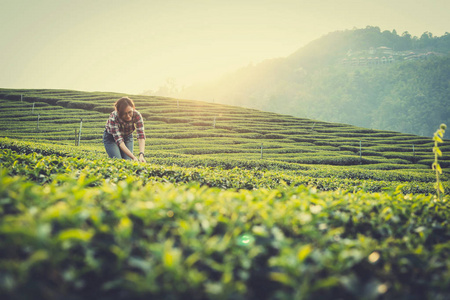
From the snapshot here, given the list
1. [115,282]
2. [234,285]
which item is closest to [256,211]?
[234,285]

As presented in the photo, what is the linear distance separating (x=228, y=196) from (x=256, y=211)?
1.08ft

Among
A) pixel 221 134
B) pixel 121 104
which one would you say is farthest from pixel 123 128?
pixel 221 134

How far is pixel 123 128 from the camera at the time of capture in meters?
6.65

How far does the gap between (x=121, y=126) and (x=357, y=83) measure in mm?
119595

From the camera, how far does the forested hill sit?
8869cm

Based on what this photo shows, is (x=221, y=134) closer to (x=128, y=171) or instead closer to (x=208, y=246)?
(x=128, y=171)

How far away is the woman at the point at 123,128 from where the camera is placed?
6.11 metres

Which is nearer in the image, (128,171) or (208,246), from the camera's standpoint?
(208,246)

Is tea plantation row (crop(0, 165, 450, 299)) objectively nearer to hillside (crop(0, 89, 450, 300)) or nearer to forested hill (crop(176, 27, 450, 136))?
hillside (crop(0, 89, 450, 300))

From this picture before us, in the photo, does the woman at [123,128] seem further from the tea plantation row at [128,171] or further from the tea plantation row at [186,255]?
the tea plantation row at [186,255]

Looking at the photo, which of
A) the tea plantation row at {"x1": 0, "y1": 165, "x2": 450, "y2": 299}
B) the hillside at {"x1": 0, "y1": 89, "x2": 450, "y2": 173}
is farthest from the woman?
the hillside at {"x1": 0, "y1": 89, "x2": 450, "y2": 173}

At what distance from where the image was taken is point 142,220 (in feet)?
5.29

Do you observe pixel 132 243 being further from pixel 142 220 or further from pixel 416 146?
pixel 416 146

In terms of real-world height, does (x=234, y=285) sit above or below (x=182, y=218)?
below
